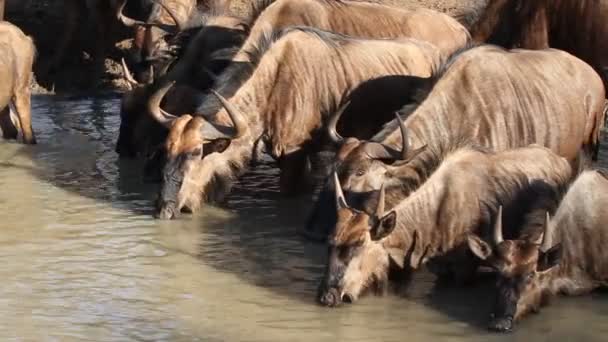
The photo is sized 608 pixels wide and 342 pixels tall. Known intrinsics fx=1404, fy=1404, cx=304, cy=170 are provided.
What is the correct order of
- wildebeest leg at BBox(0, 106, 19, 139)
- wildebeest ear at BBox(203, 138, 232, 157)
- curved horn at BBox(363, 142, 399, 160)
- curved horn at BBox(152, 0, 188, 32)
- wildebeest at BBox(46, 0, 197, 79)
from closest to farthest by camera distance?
curved horn at BBox(363, 142, 399, 160), wildebeest ear at BBox(203, 138, 232, 157), wildebeest leg at BBox(0, 106, 19, 139), curved horn at BBox(152, 0, 188, 32), wildebeest at BBox(46, 0, 197, 79)

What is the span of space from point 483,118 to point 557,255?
2194 mm

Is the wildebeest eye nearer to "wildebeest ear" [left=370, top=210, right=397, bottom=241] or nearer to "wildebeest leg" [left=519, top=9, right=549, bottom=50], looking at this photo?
"wildebeest ear" [left=370, top=210, right=397, bottom=241]

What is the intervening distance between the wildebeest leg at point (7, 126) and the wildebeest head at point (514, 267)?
657cm

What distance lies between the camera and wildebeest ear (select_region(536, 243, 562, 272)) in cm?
828

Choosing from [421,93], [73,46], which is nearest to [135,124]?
[421,93]

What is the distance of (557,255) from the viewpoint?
8.28m

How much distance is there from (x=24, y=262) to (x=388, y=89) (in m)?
3.36

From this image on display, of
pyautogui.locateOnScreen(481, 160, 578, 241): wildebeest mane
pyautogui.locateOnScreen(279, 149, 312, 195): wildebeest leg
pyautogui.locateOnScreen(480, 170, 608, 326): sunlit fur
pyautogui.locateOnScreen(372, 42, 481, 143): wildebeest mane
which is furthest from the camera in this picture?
pyautogui.locateOnScreen(279, 149, 312, 195): wildebeest leg

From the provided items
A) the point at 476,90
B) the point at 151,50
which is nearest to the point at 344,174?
the point at 476,90

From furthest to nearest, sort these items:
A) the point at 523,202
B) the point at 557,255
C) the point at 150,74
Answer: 1. the point at 150,74
2. the point at 523,202
3. the point at 557,255

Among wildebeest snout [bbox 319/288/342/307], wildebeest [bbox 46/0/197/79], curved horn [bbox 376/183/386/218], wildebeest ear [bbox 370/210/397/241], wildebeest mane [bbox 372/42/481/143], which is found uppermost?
curved horn [bbox 376/183/386/218]

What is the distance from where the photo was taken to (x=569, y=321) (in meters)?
8.42

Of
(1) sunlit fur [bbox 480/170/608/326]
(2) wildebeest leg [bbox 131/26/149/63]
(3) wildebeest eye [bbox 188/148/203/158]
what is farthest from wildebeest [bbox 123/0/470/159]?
(1) sunlit fur [bbox 480/170/608/326]

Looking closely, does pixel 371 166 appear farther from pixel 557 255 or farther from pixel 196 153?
pixel 196 153
